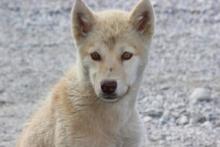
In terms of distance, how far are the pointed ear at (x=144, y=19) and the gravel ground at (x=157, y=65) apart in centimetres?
231

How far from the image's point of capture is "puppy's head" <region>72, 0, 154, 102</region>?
7.81 meters

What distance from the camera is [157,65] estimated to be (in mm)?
13109

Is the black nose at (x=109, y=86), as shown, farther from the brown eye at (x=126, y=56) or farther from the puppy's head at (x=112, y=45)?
the brown eye at (x=126, y=56)

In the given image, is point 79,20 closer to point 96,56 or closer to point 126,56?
point 96,56

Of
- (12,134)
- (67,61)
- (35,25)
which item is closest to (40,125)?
(12,134)

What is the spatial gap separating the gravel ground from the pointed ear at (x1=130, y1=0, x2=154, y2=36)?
231 centimetres

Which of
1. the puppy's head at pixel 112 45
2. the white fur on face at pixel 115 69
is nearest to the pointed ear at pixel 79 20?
the puppy's head at pixel 112 45

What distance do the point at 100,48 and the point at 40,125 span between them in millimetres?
958

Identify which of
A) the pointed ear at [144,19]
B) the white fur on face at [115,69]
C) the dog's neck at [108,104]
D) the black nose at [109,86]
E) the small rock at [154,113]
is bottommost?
the small rock at [154,113]

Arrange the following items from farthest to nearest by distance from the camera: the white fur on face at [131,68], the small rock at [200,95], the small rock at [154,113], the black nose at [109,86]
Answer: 1. the small rock at [200,95]
2. the small rock at [154,113]
3. the white fur on face at [131,68]
4. the black nose at [109,86]

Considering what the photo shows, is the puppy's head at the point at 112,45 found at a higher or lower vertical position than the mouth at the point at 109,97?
higher

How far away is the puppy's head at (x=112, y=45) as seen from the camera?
781 cm

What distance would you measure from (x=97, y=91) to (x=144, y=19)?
2.70ft

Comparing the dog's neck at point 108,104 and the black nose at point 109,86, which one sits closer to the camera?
the black nose at point 109,86
